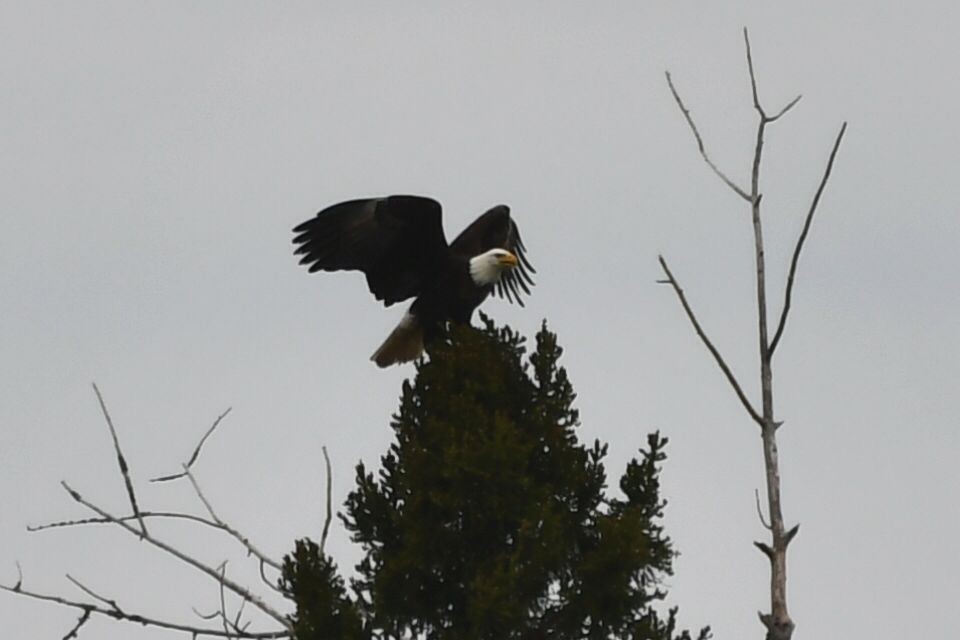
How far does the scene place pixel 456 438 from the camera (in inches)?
278

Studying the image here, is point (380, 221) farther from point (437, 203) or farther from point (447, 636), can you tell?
point (447, 636)

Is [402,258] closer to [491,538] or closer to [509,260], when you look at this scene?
[509,260]

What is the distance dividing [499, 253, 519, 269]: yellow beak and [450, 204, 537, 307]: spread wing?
1.19 feet

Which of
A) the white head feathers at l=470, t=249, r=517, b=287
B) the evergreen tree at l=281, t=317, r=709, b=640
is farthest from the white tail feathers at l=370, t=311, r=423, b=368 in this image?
the evergreen tree at l=281, t=317, r=709, b=640

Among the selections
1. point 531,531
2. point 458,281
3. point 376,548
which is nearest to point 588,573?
point 531,531

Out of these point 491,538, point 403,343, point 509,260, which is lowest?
point 491,538

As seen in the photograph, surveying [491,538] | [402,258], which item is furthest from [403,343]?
[491,538]

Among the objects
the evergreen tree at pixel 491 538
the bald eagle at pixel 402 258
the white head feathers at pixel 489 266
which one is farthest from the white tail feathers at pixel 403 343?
the evergreen tree at pixel 491 538

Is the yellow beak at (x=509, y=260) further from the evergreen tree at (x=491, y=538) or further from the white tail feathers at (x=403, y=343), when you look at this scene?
the evergreen tree at (x=491, y=538)

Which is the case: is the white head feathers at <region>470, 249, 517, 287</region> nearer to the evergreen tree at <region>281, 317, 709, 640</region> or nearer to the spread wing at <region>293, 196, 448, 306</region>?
the spread wing at <region>293, 196, 448, 306</region>

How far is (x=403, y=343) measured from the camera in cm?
1116

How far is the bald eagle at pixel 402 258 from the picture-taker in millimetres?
10969

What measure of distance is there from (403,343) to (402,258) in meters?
0.46

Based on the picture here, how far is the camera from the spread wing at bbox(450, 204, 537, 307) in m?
11.7
